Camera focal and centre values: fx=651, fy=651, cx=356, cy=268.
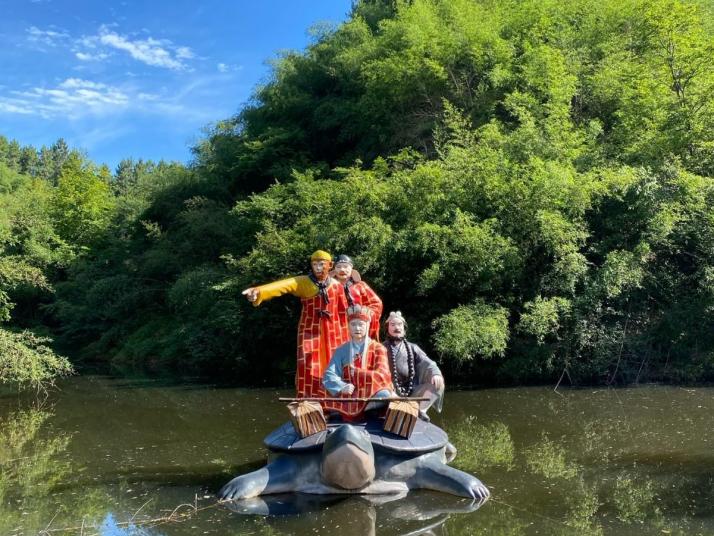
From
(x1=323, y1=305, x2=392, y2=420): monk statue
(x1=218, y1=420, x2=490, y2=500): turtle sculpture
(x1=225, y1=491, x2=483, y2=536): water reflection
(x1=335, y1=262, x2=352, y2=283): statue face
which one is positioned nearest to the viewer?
(x1=225, y1=491, x2=483, y2=536): water reflection

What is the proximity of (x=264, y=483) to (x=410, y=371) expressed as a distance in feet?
5.91

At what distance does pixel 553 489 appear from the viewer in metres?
5.94

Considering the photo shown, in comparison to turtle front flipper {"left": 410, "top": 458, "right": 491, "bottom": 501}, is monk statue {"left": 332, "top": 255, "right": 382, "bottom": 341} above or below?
above

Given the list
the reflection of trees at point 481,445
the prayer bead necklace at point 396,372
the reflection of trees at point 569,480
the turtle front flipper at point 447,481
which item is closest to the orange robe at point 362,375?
the prayer bead necklace at point 396,372

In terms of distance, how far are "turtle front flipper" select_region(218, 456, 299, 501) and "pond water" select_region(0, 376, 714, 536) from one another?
13cm

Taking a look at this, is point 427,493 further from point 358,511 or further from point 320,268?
point 320,268

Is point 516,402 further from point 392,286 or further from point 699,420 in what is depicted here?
point 392,286

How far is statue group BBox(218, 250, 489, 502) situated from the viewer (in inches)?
222

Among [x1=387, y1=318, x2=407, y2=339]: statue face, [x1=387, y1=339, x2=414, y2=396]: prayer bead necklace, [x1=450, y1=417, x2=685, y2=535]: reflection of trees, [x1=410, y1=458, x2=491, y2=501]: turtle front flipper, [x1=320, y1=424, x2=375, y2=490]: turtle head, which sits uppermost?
[x1=387, y1=318, x2=407, y2=339]: statue face

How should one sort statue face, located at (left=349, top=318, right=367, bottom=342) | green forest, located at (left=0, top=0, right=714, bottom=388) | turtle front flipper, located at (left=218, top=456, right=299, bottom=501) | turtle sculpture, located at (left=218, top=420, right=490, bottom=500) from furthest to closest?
1. green forest, located at (left=0, top=0, right=714, bottom=388)
2. statue face, located at (left=349, top=318, right=367, bottom=342)
3. turtle front flipper, located at (left=218, top=456, right=299, bottom=501)
4. turtle sculpture, located at (left=218, top=420, right=490, bottom=500)

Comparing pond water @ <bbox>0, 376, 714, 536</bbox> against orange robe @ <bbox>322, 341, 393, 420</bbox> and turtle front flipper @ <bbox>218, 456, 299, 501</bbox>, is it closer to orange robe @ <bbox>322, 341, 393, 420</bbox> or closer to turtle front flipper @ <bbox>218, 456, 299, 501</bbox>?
turtle front flipper @ <bbox>218, 456, 299, 501</bbox>

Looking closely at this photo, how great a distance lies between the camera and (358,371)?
6125 millimetres

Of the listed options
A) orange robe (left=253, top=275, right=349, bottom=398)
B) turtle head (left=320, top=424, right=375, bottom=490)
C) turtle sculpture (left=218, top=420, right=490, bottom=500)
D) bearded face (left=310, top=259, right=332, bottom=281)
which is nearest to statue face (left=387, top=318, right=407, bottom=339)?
orange robe (left=253, top=275, right=349, bottom=398)

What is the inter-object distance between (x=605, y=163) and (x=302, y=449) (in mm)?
11772
